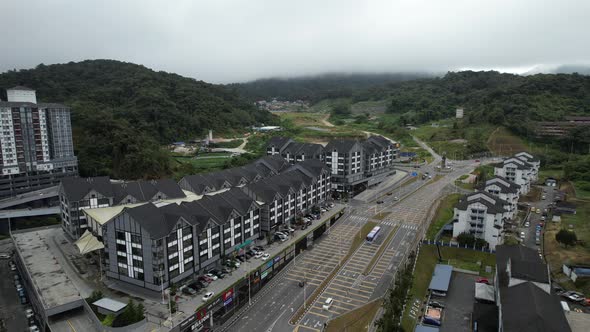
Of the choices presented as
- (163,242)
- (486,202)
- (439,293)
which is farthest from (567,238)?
(163,242)

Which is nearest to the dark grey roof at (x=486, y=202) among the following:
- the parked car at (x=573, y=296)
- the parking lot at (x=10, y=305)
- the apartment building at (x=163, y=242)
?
the parked car at (x=573, y=296)

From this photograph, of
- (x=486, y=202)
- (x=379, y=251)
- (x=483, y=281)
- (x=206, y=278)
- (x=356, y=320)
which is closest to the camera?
(x=356, y=320)

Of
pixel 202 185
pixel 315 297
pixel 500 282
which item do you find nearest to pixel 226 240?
pixel 315 297

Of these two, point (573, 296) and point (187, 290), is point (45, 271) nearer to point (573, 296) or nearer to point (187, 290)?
point (187, 290)

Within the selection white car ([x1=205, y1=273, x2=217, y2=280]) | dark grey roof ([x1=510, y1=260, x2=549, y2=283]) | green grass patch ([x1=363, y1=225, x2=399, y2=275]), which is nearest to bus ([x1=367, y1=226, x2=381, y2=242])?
green grass patch ([x1=363, y1=225, x2=399, y2=275])

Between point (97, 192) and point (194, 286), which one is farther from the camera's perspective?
point (97, 192)

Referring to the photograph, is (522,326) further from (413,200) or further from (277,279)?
(413,200)

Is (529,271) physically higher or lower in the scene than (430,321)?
higher

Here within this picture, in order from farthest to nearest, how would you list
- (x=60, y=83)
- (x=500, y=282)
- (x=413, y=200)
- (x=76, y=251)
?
(x=60, y=83) → (x=413, y=200) → (x=76, y=251) → (x=500, y=282)
